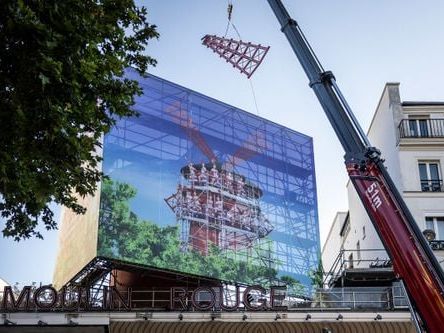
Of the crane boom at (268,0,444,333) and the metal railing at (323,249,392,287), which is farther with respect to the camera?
the metal railing at (323,249,392,287)

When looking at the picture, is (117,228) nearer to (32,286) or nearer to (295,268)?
(32,286)

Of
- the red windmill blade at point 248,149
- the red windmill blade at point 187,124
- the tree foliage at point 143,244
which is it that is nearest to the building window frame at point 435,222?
the tree foliage at point 143,244

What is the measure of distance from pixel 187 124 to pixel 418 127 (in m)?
10.4

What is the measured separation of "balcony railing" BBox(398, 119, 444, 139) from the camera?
29.7 m

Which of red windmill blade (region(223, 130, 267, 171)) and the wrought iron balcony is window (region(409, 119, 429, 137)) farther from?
red windmill blade (region(223, 130, 267, 171))

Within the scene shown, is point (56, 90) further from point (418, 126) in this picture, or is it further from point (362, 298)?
point (418, 126)

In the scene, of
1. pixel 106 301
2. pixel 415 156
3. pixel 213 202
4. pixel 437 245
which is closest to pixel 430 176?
pixel 415 156

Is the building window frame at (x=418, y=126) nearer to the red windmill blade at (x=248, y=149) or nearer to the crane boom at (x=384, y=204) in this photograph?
the red windmill blade at (x=248, y=149)

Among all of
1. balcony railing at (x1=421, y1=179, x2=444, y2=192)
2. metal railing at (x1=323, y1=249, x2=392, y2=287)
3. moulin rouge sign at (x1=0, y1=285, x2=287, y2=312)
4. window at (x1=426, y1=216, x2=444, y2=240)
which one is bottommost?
moulin rouge sign at (x1=0, y1=285, x2=287, y2=312)

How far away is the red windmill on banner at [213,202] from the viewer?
3281 cm

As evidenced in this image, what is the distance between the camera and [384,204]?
14.1 metres

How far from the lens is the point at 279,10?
58.0 ft

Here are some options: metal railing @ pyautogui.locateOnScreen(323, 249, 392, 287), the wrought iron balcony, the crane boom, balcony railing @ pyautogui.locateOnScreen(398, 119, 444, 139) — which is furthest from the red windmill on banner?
the crane boom

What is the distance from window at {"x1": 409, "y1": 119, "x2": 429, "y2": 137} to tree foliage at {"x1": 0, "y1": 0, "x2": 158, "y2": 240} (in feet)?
55.3
